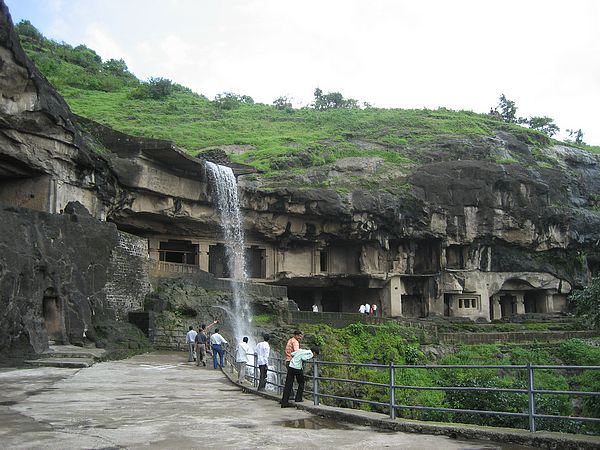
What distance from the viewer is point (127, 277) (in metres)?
23.9

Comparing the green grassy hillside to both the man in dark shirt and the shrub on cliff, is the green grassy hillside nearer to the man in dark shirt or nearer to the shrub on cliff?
the man in dark shirt

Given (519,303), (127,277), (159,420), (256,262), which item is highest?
(256,262)

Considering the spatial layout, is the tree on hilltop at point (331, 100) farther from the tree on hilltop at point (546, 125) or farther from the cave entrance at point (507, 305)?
the cave entrance at point (507, 305)

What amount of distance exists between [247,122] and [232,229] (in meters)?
21.3

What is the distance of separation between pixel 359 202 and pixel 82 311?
59.7 feet

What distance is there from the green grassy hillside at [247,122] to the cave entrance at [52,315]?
17.5 metres

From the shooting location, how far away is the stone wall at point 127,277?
75.0 ft

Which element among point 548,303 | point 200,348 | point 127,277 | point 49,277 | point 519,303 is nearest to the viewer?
point 200,348

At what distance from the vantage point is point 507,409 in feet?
51.7

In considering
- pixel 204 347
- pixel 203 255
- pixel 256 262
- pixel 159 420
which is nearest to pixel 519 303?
pixel 256 262

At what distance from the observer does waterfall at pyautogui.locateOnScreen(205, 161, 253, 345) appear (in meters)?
26.9

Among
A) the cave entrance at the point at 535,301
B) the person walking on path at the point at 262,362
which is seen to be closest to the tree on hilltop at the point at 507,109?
the cave entrance at the point at 535,301

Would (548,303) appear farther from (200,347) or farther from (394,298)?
(200,347)

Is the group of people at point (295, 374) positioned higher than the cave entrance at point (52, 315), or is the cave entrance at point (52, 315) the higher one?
the cave entrance at point (52, 315)
